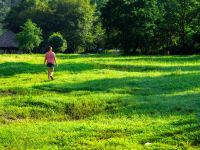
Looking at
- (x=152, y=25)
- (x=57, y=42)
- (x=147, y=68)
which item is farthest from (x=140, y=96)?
(x=57, y=42)

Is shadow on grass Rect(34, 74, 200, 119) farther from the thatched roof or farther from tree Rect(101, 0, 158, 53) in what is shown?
the thatched roof

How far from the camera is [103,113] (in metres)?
17.1

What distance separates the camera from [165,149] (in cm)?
1248

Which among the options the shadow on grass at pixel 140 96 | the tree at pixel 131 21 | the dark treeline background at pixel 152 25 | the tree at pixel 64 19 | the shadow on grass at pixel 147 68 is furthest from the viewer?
the tree at pixel 64 19

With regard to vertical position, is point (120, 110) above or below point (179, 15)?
below

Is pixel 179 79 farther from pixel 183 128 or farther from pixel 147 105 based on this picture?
pixel 183 128

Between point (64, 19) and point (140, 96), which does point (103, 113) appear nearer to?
point (140, 96)

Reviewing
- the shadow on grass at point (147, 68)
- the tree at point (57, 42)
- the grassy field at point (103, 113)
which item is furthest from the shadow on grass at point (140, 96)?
the tree at point (57, 42)

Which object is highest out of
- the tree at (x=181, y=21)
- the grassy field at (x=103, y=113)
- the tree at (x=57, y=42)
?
the tree at (x=181, y=21)

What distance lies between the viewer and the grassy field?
13188 millimetres

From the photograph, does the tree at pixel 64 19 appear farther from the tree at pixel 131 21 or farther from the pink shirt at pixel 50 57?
the pink shirt at pixel 50 57

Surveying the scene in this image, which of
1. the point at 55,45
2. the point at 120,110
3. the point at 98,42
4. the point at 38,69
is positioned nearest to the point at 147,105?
the point at 120,110

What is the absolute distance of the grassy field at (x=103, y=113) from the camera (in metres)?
13.2

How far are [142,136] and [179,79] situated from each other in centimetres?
1152
